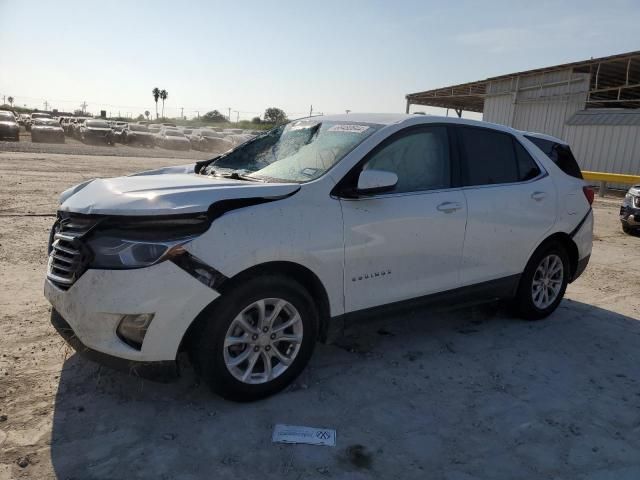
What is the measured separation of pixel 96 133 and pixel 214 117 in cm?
5106

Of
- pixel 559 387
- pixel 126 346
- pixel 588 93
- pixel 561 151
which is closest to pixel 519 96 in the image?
pixel 588 93

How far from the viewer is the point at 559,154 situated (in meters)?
5.17

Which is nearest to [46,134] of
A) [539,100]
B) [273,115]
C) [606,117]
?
[539,100]

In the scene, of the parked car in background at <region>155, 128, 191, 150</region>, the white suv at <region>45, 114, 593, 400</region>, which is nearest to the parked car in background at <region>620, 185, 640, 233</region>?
the white suv at <region>45, 114, 593, 400</region>

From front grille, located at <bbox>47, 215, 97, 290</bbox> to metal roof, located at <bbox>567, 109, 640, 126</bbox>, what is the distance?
21.4 m

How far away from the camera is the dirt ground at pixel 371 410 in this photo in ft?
8.85

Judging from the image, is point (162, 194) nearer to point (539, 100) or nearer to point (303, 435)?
point (303, 435)

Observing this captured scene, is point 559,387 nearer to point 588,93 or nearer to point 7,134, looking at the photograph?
point 588,93

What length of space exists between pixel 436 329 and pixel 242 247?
92.6 inches

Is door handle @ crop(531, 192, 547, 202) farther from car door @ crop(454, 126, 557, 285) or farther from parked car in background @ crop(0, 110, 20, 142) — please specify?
parked car in background @ crop(0, 110, 20, 142)

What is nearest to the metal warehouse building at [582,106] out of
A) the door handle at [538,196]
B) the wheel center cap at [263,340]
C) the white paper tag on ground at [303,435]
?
the door handle at [538,196]

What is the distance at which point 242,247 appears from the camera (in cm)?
298

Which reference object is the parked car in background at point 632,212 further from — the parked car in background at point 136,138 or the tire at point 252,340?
the parked car in background at point 136,138

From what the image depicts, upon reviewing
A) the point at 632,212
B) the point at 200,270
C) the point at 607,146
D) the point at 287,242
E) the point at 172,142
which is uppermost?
the point at 607,146
